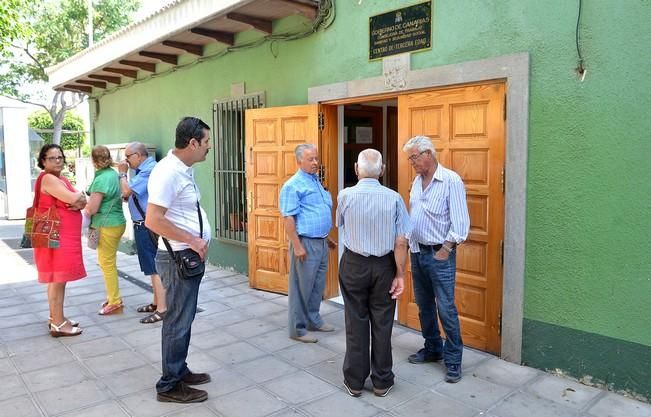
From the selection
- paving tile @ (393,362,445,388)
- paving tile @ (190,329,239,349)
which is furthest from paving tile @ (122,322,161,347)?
paving tile @ (393,362,445,388)

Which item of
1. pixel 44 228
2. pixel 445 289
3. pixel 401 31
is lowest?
pixel 445 289

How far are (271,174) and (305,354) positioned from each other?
2361 millimetres

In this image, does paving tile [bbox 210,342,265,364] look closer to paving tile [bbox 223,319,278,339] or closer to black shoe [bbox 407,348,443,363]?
paving tile [bbox 223,319,278,339]

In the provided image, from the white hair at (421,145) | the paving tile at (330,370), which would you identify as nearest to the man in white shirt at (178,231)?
the paving tile at (330,370)

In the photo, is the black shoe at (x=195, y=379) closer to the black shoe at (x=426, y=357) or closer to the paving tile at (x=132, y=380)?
the paving tile at (x=132, y=380)

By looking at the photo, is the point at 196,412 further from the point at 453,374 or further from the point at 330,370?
the point at 453,374

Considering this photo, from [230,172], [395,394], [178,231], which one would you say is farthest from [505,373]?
[230,172]

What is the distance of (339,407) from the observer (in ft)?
10.5

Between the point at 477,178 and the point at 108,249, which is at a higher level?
the point at 477,178

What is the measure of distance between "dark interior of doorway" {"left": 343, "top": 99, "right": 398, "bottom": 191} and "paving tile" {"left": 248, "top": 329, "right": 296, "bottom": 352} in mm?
2639

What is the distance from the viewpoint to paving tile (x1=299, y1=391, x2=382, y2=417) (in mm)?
3111

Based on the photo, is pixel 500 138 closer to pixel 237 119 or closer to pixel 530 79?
pixel 530 79

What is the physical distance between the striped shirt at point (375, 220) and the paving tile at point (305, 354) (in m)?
1.22

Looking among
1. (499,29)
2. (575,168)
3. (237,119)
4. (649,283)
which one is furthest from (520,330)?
(237,119)
